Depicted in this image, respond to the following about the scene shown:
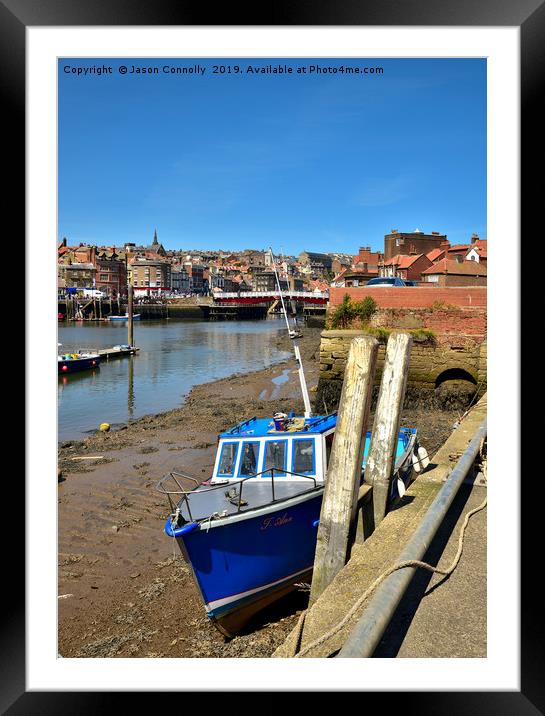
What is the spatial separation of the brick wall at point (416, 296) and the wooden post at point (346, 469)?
32.0 ft

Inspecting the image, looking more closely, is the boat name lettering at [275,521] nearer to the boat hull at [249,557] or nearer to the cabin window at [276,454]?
the boat hull at [249,557]

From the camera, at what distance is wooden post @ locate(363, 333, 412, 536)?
4.64m

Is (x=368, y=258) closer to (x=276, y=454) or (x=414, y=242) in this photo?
(x=414, y=242)

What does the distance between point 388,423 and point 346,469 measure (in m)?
0.88

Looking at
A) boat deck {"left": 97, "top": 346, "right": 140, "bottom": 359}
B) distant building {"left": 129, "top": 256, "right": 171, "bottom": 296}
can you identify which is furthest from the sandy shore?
distant building {"left": 129, "top": 256, "right": 171, "bottom": 296}

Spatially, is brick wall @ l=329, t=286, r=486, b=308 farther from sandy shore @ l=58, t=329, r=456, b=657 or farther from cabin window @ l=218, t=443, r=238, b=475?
cabin window @ l=218, t=443, r=238, b=475

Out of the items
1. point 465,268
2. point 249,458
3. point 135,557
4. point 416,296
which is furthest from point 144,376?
point 249,458

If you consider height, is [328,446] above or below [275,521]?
above

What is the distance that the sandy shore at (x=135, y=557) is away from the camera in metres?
5.27

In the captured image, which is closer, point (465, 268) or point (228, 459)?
point (228, 459)

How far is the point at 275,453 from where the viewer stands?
20.0 feet

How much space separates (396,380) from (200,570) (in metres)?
2.47
